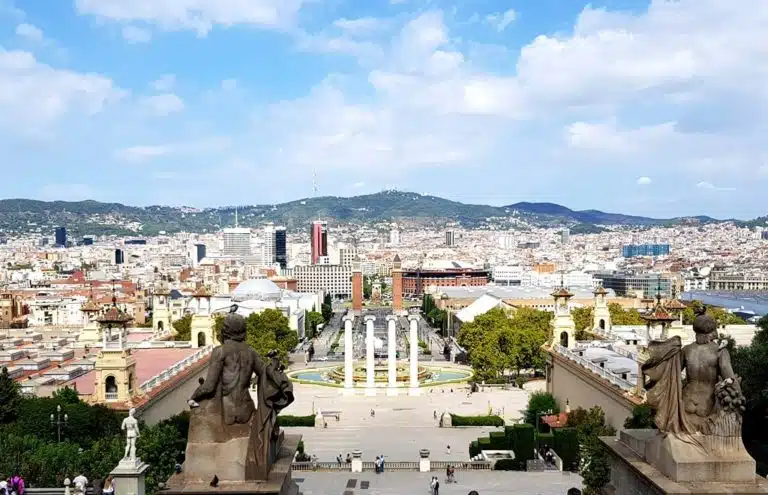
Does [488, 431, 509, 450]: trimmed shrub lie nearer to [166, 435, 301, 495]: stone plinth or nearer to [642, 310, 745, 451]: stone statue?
[642, 310, 745, 451]: stone statue

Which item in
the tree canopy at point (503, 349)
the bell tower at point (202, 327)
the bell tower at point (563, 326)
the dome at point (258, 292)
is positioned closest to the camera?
the bell tower at point (563, 326)

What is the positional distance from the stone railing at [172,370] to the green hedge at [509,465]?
12739 mm

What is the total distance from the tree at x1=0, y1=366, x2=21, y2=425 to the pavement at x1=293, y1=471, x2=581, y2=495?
10.1 metres

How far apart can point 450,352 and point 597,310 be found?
29146 mm

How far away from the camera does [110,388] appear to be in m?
27.2

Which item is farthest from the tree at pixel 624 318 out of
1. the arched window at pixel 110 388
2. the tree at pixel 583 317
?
the arched window at pixel 110 388

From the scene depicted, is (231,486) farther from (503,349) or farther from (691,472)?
(503,349)

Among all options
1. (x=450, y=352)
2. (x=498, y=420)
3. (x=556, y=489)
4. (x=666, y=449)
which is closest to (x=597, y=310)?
(x=498, y=420)

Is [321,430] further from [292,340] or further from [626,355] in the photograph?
[292,340]

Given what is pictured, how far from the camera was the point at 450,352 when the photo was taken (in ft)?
253

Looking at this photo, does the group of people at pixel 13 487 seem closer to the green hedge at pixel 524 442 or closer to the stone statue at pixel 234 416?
the stone statue at pixel 234 416

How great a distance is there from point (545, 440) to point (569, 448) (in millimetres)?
1618

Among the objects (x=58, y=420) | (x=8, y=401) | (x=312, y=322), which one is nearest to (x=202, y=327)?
(x=8, y=401)

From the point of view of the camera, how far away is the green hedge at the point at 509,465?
32.1 metres
